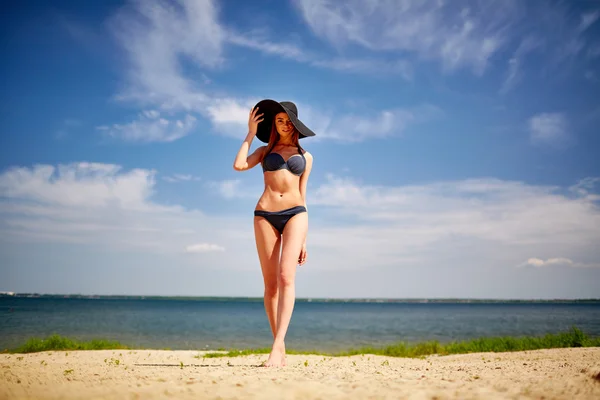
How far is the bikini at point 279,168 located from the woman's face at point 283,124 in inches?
17.2

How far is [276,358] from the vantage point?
5.21m

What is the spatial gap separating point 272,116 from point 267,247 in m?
2.00

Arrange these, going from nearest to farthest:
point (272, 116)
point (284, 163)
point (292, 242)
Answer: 1. point (292, 242)
2. point (284, 163)
3. point (272, 116)

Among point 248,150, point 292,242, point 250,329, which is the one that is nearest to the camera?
point 292,242

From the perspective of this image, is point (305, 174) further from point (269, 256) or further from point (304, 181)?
point (269, 256)

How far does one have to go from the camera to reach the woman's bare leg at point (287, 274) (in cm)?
541

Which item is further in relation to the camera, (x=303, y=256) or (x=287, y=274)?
(x=303, y=256)

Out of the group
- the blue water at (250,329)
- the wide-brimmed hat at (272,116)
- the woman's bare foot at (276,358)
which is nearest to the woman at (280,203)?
the wide-brimmed hat at (272,116)

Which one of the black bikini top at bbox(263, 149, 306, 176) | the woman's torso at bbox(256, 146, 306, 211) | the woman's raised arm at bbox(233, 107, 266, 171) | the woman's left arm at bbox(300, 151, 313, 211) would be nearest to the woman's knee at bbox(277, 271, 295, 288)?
the woman's torso at bbox(256, 146, 306, 211)

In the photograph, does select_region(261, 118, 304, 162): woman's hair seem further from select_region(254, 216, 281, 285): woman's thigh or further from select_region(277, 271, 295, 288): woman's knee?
select_region(277, 271, 295, 288): woman's knee

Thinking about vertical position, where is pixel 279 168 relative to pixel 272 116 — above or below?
below

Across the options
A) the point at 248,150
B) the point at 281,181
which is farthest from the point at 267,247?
the point at 248,150

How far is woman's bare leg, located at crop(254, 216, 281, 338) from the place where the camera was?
5.91 meters

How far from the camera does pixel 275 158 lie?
19.4 feet
